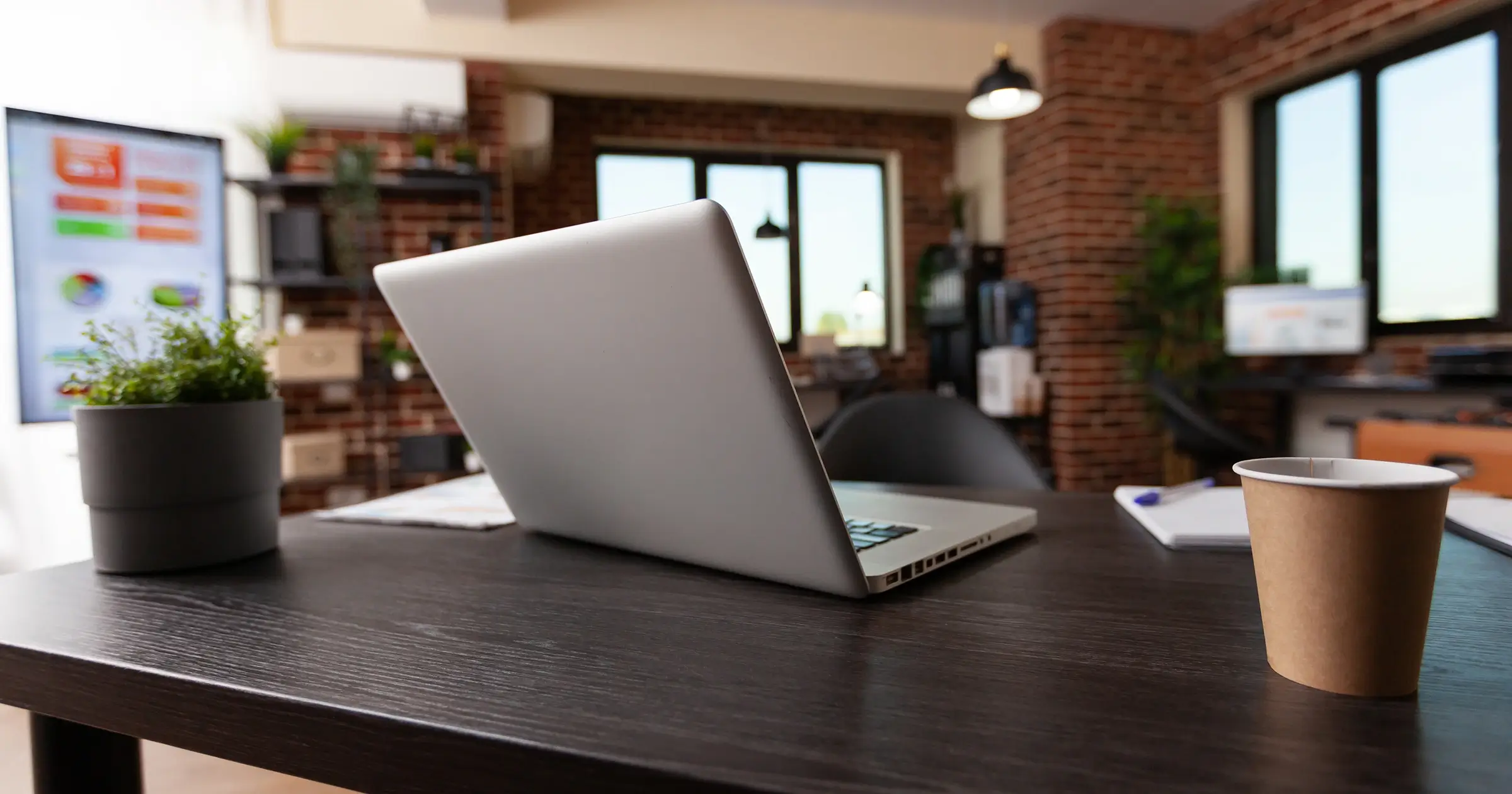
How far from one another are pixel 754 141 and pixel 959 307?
1931 millimetres

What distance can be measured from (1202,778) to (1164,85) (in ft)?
16.6

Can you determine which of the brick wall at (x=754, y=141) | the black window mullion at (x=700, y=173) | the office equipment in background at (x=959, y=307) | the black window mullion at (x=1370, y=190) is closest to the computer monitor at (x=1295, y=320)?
the black window mullion at (x=1370, y=190)

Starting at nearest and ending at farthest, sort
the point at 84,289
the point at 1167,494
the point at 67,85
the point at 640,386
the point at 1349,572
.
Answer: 1. the point at 1349,572
2. the point at 640,386
3. the point at 1167,494
4. the point at 67,85
5. the point at 84,289

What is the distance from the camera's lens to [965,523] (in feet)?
2.56

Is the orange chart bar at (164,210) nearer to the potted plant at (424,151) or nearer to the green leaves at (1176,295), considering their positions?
the potted plant at (424,151)

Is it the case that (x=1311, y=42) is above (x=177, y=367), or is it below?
above

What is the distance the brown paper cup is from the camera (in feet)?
1.19

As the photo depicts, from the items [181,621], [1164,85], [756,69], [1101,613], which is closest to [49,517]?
[181,621]

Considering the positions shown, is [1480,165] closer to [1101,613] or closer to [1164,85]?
[1164,85]

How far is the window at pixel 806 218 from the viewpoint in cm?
577

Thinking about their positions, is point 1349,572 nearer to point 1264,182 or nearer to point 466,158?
point 466,158

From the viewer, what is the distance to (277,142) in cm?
352

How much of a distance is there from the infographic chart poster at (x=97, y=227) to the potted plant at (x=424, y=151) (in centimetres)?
78

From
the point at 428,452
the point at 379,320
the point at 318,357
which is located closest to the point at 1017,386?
the point at 428,452
